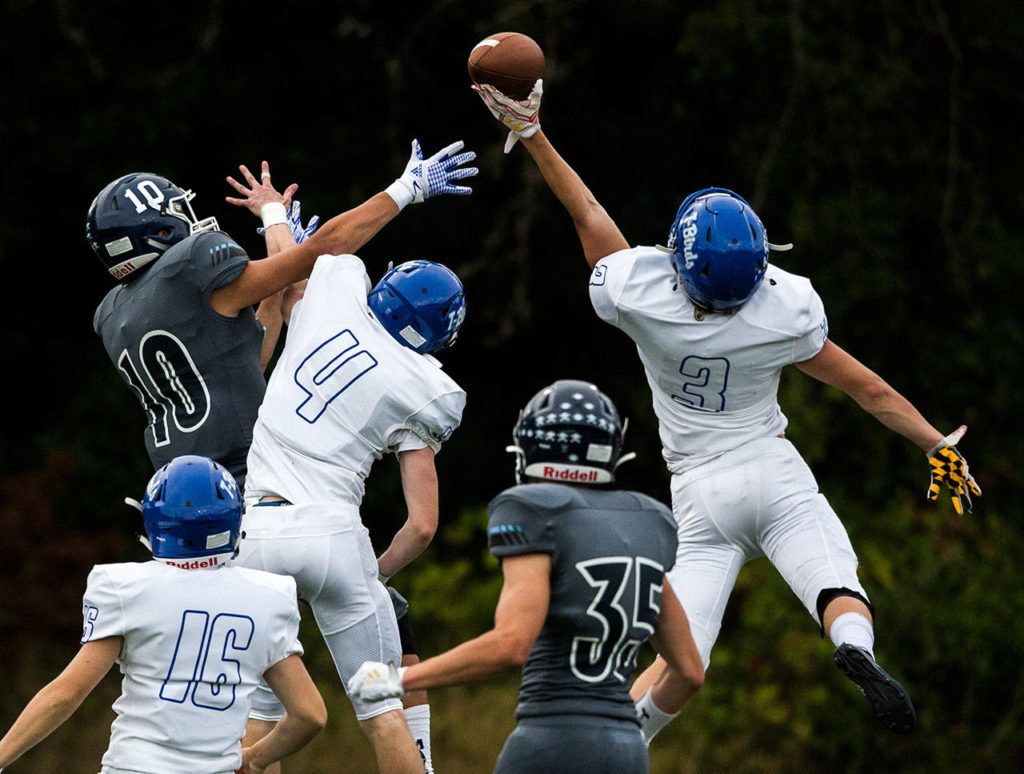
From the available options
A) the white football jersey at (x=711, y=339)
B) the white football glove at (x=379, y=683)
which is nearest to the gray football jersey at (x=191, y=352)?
the white football jersey at (x=711, y=339)

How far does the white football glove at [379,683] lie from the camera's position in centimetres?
445

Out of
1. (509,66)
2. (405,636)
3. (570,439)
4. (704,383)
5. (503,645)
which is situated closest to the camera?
(503,645)

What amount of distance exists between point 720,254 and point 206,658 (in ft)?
7.80

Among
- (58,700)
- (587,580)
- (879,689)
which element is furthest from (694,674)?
(58,700)

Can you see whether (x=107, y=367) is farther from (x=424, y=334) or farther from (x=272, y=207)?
(x=424, y=334)

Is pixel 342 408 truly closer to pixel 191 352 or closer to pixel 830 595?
pixel 191 352

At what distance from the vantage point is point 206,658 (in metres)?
4.75

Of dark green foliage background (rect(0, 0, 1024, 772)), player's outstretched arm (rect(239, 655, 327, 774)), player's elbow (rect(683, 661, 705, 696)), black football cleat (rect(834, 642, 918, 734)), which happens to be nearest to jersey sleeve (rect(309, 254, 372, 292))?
player's outstretched arm (rect(239, 655, 327, 774))

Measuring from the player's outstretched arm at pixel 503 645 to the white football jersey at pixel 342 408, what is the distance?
4.87 ft

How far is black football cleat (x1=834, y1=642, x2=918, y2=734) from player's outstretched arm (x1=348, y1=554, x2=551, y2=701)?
71.0 inches

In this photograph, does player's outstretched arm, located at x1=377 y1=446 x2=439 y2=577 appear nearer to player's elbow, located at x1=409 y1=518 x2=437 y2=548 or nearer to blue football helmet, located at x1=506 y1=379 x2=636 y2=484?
player's elbow, located at x1=409 y1=518 x2=437 y2=548

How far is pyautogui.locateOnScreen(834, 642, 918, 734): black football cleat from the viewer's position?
18.7ft

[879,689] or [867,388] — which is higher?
[867,388]

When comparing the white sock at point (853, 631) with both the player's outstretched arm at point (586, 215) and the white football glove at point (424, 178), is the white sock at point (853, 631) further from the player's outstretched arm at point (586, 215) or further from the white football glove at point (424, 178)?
the white football glove at point (424, 178)
